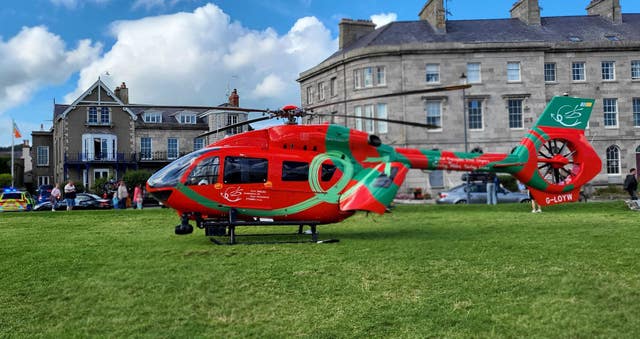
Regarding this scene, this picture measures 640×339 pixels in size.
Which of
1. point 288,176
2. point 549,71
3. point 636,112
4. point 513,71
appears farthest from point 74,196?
point 636,112

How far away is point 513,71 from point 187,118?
35.3 meters

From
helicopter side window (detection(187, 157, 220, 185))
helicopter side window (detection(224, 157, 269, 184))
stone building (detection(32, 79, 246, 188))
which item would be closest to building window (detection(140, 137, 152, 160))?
stone building (detection(32, 79, 246, 188))

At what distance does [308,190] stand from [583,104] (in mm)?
9452

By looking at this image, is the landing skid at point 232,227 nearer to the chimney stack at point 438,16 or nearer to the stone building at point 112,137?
the chimney stack at point 438,16

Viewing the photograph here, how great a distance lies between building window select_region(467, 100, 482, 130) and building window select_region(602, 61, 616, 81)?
38.5 ft

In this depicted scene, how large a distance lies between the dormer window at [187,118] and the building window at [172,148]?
105 inches

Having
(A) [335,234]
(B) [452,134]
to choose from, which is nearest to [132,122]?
(B) [452,134]

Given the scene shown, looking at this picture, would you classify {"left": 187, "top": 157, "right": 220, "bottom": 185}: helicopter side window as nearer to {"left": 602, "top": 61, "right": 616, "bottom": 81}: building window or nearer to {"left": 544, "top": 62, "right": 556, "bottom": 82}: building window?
{"left": 544, "top": 62, "right": 556, "bottom": 82}: building window

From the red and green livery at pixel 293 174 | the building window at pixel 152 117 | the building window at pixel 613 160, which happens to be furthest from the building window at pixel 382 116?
the red and green livery at pixel 293 174

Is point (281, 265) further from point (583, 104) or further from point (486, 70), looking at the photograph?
point (486, 70)

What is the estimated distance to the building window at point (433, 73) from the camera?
145 ft

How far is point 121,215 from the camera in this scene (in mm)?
21062

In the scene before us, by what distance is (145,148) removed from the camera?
57.1 m

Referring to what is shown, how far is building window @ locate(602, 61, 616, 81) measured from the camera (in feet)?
150
